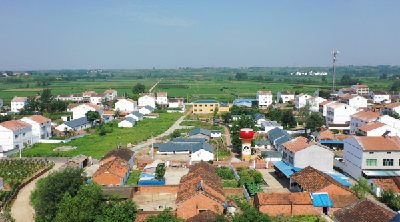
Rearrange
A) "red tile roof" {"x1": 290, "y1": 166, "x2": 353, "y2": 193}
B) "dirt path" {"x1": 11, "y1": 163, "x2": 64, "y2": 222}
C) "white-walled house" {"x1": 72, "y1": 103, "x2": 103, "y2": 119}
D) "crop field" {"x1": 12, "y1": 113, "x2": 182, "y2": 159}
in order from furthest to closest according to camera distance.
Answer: "white-walled house" {"x1": 72, "y1": 103, "x2": 103, "y2": 119}
"crop field" {"x1": 12, "y1": 113, "x2": 182, "y2": 159}
"red tile roof" {"x1": 290, "y1": 166, "x2": 353, "y2": 193}
"dirt path" {"x1": 11, "y1": 163, "x2": 64, "y2": 222}

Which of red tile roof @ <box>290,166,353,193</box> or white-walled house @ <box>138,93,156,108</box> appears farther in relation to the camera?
white-walled house @ <box>138,93,156,108</box>

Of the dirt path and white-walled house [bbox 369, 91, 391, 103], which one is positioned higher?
white-walled house [bbox 369, 91, 391, 103]

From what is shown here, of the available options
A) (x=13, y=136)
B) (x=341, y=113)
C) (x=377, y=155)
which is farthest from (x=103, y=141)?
(x=341, y=113)

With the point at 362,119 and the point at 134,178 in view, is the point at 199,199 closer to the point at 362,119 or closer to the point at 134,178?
the point at 134,178

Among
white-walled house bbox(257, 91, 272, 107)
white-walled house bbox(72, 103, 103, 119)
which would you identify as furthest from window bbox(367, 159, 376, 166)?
white-walled house bbox(257, 91, 272, 107)

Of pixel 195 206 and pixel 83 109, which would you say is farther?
pixel 83 109

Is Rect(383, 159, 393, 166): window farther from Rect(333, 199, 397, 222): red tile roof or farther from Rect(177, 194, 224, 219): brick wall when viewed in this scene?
Rect(177, 194, 224, 219): brick wall

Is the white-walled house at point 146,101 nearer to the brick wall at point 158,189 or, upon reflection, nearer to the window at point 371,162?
the brick wall at point 158,189
